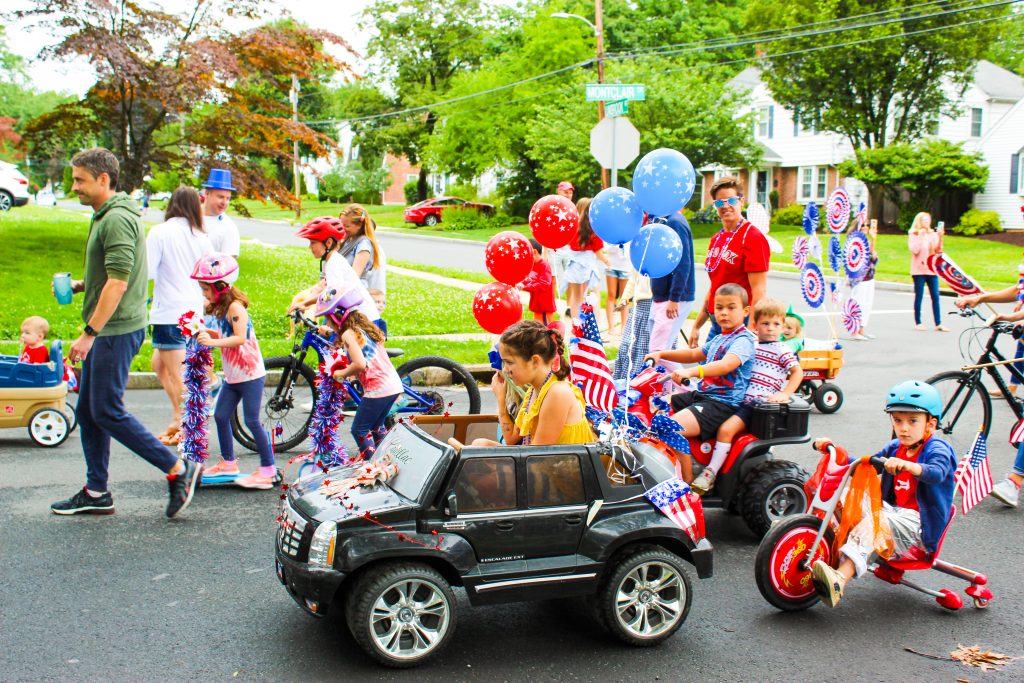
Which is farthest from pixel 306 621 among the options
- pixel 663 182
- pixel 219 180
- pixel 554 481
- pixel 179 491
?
pixel 219 180

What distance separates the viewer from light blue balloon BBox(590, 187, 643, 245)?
619 centimetres

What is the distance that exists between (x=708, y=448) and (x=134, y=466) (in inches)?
173

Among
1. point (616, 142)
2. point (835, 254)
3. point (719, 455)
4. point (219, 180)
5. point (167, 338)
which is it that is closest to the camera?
point (719, 455)

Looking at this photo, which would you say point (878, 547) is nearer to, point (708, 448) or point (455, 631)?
point (708, 448)

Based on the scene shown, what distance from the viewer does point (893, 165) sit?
36812mm

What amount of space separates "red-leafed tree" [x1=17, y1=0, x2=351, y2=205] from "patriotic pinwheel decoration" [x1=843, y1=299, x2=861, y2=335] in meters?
10.4

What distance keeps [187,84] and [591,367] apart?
13953 millimetres

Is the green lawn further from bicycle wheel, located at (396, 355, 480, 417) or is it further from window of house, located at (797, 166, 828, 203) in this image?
window of house, located at (797, 166, 828, 203)

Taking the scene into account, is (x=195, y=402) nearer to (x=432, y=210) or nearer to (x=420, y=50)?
(x=432, y=210)

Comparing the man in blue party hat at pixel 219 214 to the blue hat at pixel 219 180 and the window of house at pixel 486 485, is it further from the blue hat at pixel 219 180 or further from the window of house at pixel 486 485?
the window of house at pixel 486 485

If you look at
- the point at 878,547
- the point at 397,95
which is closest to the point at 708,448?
the point at 878,547

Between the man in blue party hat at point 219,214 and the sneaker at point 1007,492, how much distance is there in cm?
633

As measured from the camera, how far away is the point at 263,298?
15.7 meters

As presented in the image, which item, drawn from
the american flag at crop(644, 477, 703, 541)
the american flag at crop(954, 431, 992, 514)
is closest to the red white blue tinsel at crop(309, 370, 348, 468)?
the american flag at crop(644, 477, 703, 541)
